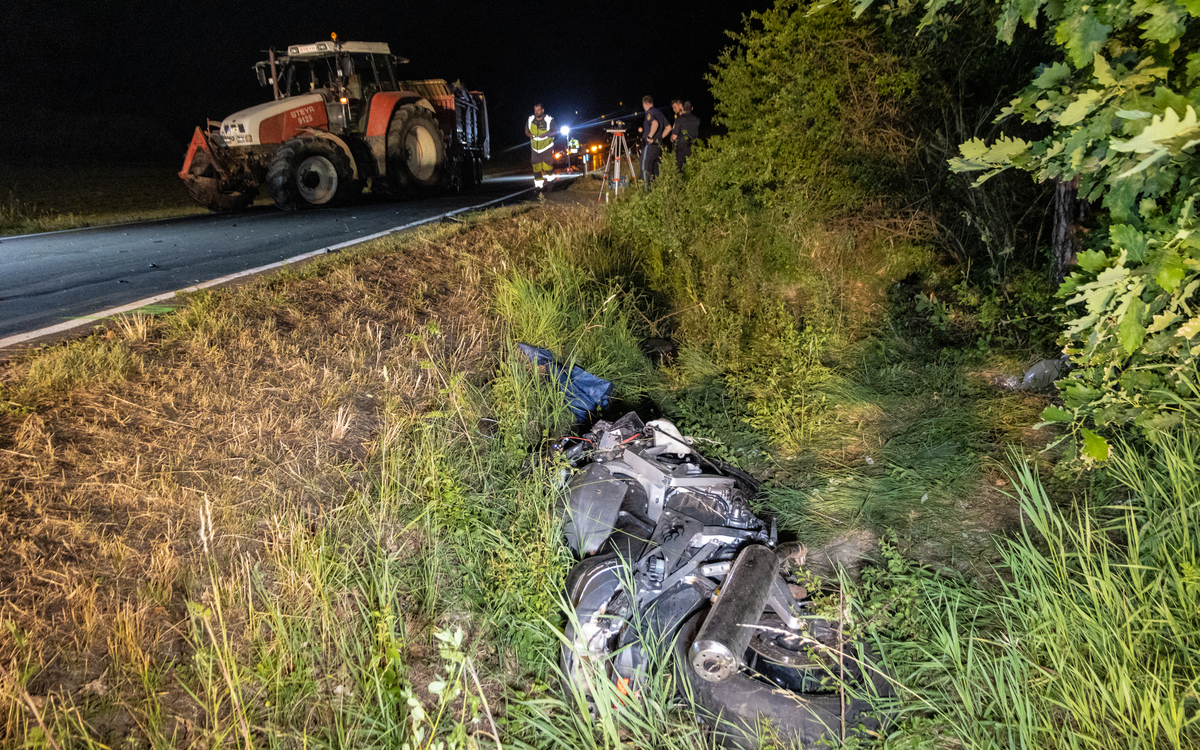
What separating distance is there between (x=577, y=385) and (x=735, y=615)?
2.05 m

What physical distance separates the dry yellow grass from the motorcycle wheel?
5.12 ft

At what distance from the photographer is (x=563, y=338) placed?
4.86 meters

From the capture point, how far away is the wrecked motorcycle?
2.54 m

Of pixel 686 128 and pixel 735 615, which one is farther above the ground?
pixel 686 128

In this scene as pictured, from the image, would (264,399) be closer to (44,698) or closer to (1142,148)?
(44,698)

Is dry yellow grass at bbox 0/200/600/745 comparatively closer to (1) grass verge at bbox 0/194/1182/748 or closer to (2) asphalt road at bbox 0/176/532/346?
(1) grass verge at bbox 0/194/1182/748

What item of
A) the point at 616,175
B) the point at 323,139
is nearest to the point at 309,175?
the point at 323,139

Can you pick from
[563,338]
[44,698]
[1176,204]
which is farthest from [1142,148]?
[563,338]

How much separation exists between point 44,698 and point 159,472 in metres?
0.99

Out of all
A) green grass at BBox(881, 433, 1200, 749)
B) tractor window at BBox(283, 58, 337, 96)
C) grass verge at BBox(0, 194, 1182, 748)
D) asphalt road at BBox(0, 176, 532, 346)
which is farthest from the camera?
tractor window at BBox(283, 58, 337, 96)

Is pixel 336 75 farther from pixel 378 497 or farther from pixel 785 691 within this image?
pixel 785 691

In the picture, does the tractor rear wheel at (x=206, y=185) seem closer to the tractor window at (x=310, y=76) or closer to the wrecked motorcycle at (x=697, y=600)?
the tractor window at (x=310, y=76)

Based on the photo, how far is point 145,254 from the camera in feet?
20.5

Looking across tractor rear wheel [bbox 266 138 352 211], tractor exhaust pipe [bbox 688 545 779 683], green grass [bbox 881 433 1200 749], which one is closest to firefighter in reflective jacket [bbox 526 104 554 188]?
tractor rear wheel [bbox 266 138 352 211]
